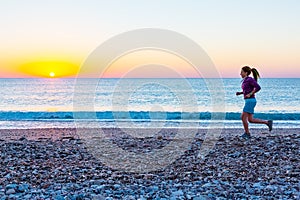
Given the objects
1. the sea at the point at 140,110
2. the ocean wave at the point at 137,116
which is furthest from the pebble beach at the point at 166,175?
the ocean wave at the point at 137,116

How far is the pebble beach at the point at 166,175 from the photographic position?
22.0 ft

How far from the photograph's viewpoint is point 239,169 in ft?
27.3

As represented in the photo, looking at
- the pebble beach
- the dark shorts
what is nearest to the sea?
the dark shorts

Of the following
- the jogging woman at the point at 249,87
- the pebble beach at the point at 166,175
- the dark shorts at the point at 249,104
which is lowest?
the pebble beach at the point at 166,175

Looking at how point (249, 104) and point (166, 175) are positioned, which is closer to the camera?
point (166, 175)

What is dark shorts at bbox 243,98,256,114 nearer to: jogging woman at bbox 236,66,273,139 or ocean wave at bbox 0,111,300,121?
jogging woman at bbox 236,66,273,139

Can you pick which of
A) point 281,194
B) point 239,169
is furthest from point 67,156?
point 281,194

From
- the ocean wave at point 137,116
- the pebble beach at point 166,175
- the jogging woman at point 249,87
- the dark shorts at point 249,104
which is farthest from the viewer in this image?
the ocean wave at point 137,116

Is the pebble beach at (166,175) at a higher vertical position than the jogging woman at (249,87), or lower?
lower

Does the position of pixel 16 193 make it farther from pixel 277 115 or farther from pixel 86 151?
pixel 277 115

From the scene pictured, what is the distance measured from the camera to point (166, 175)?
798 centimetres

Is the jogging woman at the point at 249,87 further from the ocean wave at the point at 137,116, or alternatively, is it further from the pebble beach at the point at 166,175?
the ocean wave at the point at 137,116

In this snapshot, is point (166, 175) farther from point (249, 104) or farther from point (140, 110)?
point (140, 110)

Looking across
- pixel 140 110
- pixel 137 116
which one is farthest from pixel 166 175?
pixel 140 110
